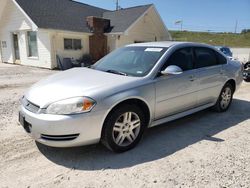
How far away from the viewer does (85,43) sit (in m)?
16.7

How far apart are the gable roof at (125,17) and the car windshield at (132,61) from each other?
42.5 feet

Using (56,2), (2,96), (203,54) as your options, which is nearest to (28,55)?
(56,2)

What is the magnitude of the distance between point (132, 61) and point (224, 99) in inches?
105

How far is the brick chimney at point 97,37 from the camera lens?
16984 mm

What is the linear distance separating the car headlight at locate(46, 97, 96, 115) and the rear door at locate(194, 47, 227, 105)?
8.17 feet

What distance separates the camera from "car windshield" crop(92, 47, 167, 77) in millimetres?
3832

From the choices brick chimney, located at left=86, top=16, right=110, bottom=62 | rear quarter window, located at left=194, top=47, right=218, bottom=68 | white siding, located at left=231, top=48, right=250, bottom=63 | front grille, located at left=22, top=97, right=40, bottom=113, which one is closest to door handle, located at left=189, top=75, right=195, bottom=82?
rear quarter window, located at left=194, top=47, right=218, bottom=68

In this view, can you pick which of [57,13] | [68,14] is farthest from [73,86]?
[68,14]

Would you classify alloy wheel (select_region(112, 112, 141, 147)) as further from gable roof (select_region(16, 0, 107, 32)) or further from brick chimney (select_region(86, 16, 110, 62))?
brick chimney (select_region(86, 16, 110, 62))

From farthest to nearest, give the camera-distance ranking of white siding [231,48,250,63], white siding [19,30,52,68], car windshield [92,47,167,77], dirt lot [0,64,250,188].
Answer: white siding [231,48,250,63] < white siding [19,30,52,68] < car windshield [92,47,167,77] < dirt lot [0,64,250,188]

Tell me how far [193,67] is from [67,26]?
12960mm

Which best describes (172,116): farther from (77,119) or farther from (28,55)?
(28,55)

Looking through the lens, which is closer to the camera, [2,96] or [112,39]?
[2,96]

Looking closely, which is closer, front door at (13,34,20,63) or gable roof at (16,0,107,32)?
gable roof at (16,0,107,32)
